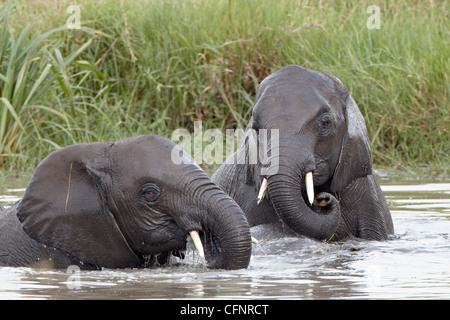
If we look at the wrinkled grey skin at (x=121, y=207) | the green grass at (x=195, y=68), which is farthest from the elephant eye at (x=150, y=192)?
the green grass at (x=195, y=68)

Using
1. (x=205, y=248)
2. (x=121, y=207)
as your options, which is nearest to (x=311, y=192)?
(x=205, y=248)

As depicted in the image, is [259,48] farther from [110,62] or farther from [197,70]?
[110,62]

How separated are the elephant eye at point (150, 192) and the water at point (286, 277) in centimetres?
38

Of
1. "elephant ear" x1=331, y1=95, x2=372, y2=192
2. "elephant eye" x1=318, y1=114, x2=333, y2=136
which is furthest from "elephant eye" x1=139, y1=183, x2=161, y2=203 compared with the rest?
"elephant ear" x1=331, y1=95, x2=372, y2=192

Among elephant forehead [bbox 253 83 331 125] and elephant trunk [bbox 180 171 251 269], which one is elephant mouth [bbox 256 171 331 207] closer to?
elephant forehead [bbox 253 83 331 125]

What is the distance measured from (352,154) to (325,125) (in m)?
0.33

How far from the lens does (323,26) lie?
40.6 feet

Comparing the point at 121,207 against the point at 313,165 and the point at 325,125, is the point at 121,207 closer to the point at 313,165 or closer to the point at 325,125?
the point at 313,165

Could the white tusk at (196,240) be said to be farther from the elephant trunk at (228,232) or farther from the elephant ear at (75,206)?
the elephant ear at (75,206)

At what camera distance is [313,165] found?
6352 mm

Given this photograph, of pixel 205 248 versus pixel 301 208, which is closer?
pixel 205 248

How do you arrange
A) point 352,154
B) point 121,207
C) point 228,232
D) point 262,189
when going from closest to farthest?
point 228,232, point 121,207, point 262,189, point 352,154

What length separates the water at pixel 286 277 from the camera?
16.5 feet
